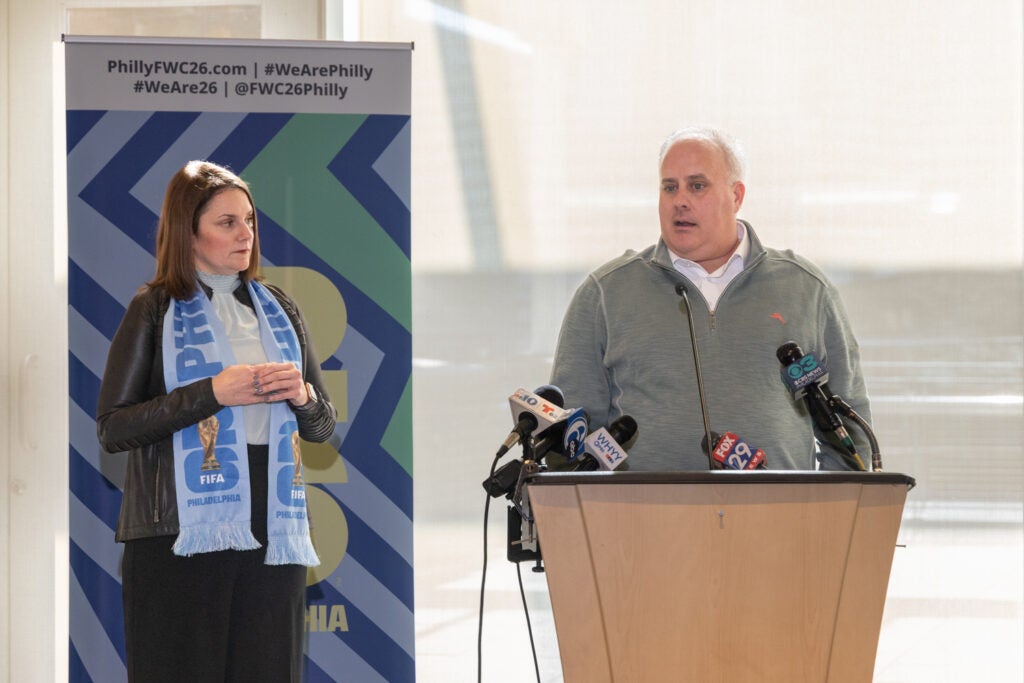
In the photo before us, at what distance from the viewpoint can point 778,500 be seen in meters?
1.65

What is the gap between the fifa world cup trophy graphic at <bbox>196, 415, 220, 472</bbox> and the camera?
7.60 feet

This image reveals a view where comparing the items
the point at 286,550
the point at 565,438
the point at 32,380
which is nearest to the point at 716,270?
the point at 565,438

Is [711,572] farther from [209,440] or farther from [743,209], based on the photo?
[743,209]

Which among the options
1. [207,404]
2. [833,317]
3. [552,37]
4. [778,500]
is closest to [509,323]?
[552,37]

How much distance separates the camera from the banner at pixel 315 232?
119 inches

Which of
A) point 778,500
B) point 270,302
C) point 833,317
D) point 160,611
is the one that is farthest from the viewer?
point 833,317

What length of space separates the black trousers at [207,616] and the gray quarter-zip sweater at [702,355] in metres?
0.84

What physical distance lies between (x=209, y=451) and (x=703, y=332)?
1173 mm

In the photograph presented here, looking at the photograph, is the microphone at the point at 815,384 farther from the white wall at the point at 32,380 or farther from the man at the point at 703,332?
the white wall at the point at 32,380

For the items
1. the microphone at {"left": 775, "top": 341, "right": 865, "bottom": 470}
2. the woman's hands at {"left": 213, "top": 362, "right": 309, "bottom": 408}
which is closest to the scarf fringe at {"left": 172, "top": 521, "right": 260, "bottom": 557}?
the woman's hands at {"left": 213, "top": 362, "right": 309, "bottom": 408}

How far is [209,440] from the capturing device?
91.9 inches

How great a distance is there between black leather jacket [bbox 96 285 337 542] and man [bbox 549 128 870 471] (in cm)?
73

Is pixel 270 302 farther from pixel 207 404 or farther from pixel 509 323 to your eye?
pixel 509 323

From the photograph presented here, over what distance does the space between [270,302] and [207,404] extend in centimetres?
34
